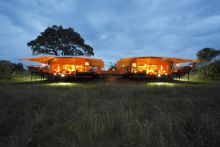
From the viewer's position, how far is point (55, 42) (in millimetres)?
30703

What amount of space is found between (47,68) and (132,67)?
435 inches

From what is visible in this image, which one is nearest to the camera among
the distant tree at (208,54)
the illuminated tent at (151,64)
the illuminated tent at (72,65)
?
the illuminated tent at (151,64)

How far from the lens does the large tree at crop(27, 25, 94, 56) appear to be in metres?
30.3

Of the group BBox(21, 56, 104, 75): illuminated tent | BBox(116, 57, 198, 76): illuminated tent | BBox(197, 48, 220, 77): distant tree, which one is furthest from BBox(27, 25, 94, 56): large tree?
BBox(197, 48, 220, 77): distant tree

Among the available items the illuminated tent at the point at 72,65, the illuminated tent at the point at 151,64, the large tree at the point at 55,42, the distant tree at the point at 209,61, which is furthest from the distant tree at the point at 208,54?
the large tree at the point at 55,42

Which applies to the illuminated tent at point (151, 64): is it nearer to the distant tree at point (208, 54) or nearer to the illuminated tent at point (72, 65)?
the illuminated tent at point (72, 65)

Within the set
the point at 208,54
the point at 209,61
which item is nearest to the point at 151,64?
the point at 209,61

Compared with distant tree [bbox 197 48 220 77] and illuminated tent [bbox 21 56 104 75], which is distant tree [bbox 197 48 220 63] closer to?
distant tree [bbox 197 48 220 77]

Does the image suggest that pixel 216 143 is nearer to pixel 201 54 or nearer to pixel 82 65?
pixel 82 65

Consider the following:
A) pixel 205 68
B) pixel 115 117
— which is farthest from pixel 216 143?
pixel 205 68

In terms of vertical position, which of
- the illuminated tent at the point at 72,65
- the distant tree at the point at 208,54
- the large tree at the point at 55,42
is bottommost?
the illuminated tent at the point at 72,65

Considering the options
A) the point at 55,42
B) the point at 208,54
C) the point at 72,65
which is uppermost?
the point at 55,42

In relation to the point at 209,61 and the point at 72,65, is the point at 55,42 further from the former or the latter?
the point at 209,61

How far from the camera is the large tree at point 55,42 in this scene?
3031cm
